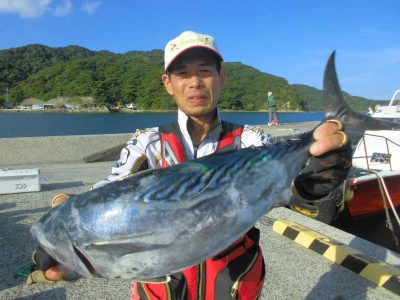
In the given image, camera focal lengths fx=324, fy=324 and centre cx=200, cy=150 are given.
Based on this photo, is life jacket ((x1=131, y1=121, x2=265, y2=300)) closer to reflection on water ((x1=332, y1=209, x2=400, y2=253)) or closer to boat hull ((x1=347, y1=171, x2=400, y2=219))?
boat hull ((x1=347, y1=171, x2=400, y2=219))

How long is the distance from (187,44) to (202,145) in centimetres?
60

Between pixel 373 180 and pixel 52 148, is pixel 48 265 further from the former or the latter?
pixel 52 148

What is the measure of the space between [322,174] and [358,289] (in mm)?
2058

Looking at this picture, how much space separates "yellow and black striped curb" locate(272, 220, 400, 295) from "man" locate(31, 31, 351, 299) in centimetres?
195

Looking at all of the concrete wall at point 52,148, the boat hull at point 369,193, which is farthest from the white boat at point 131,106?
the boat hull at point 369,193

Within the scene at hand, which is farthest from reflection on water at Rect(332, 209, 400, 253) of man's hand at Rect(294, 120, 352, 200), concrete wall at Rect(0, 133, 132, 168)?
man's hand at Rect(294, 120, 352, 200)

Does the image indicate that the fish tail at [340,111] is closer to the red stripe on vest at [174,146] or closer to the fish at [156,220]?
the fish at [156,220]

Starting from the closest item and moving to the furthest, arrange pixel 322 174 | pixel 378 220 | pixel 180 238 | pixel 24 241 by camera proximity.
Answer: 1. pixel 180 238
2. pixel 322 174
3. pixel 24 241
4. pixel 378 220

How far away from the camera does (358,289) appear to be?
311 cm

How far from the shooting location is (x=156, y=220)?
133 cm

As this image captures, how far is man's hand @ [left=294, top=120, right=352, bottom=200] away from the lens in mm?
1662

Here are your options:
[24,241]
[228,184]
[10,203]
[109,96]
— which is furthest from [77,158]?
[109,96]

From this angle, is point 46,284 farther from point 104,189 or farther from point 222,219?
point 222,219

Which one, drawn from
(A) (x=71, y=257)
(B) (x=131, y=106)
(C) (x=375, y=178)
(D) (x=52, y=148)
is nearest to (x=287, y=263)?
(A) (x=71, y=257)
